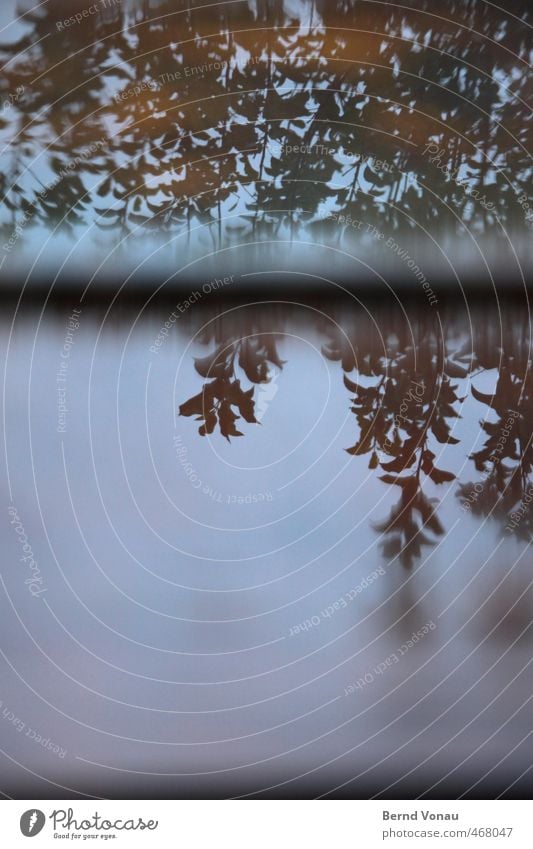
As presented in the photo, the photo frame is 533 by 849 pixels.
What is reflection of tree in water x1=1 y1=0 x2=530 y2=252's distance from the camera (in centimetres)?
58

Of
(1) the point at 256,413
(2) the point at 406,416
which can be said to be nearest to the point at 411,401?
(2) the point at 406,416

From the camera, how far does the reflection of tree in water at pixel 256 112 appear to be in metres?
0.58

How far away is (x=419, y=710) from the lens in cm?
58

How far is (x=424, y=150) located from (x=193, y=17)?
24 cm
